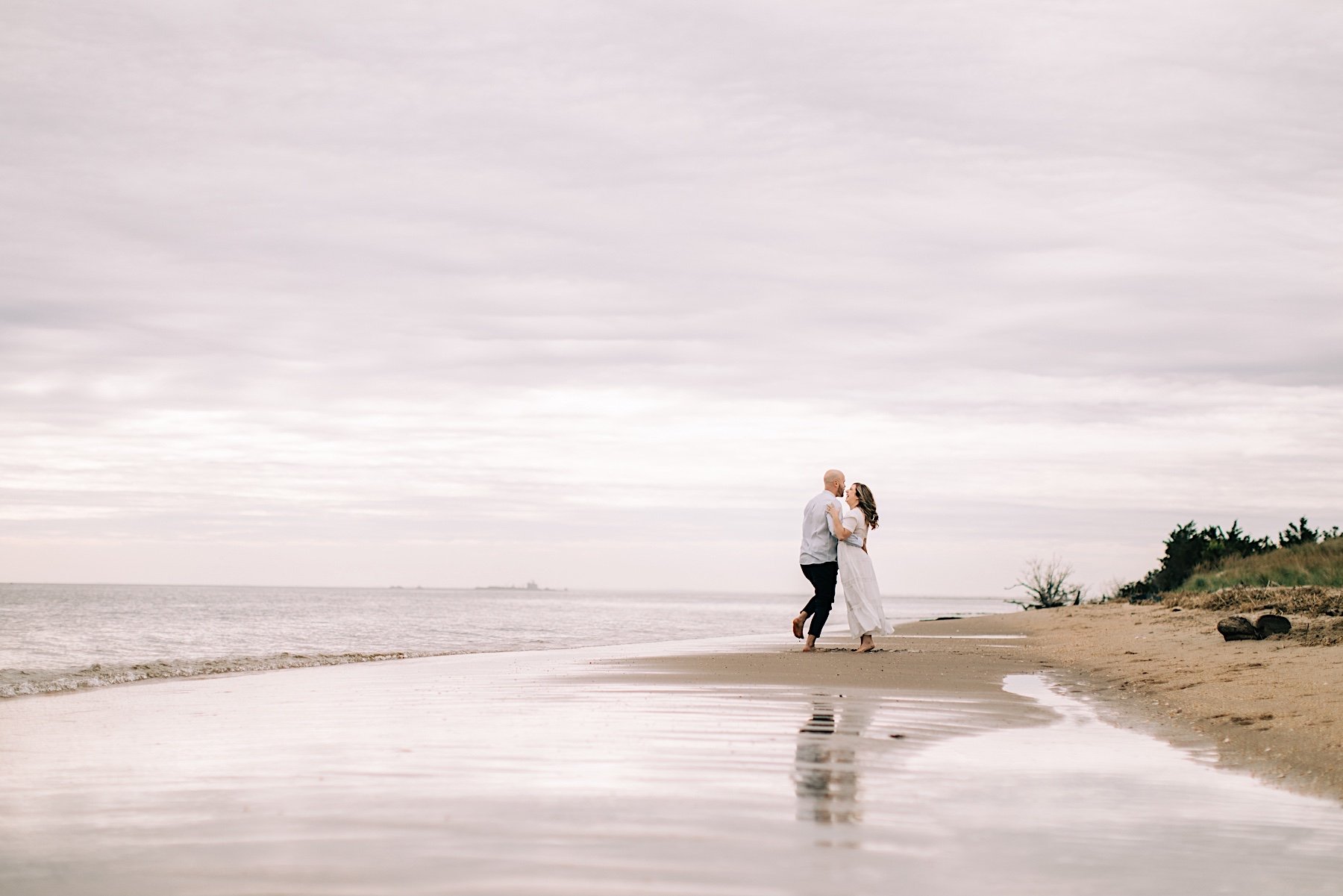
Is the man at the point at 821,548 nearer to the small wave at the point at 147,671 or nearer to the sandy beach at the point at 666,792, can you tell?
the sandy beach at the point at 666,792

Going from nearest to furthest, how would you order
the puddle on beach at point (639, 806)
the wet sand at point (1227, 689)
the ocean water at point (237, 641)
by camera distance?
the puddle on beach at point (639, 806) < the wet sand at point (1227, 689) < the ocean water at point (237, 641)

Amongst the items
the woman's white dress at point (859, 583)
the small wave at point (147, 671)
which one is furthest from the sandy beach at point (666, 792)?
the woman's white dress at point (859, 583)

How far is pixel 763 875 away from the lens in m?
3.29

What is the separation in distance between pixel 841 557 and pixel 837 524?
21.1 inches

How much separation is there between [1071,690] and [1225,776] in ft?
14.6

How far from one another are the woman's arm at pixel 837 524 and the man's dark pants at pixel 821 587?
0.47m

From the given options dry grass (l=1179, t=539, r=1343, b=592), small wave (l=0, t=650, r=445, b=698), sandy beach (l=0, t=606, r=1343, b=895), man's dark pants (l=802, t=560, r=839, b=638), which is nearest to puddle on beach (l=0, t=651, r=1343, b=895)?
sandy beach (l=0, t=606, r=1343, b=895)

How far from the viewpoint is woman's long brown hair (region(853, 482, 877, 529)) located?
14.2 m

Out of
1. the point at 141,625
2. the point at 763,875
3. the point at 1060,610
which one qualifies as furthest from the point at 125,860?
the point at 141,625

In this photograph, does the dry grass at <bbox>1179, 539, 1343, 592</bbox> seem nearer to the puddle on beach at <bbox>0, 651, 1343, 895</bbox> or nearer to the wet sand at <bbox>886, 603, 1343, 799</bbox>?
the wet sand at <bbox>886, 603, 1343, 799</bbox>

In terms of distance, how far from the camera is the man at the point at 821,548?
14117 millimetres

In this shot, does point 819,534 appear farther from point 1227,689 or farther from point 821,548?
point 1227,689

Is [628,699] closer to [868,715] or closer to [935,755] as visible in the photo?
[868,715]

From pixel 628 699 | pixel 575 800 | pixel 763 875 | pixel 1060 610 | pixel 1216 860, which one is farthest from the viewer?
pixel 1060 610
